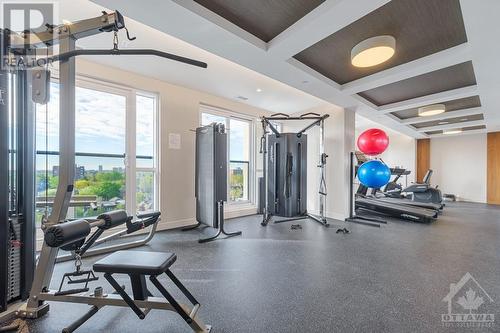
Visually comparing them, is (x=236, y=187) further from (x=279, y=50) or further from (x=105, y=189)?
(x=279, y=50)

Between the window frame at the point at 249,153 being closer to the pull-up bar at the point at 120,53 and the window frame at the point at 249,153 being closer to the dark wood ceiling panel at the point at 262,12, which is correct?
the dark wood ceiling panel at the point at 262,12

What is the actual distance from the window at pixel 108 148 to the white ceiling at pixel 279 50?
591 mm

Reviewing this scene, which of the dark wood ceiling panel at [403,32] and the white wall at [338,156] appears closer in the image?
the dark wood ceiling panel at [403,32]

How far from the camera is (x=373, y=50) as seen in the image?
2551 mm

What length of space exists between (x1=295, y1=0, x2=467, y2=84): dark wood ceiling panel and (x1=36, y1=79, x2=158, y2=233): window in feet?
9.36

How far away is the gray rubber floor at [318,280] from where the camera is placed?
1.63 m

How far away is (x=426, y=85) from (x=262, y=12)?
3.56 meters

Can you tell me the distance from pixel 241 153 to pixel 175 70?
261 centimetres

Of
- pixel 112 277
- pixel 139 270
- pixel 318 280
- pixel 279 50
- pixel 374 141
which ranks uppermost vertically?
pixel 279 50

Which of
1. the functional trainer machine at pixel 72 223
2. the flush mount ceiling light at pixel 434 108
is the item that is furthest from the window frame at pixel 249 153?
the flush mount ceiling light at pixel 434 108

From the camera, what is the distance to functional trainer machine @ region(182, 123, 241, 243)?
363 cm

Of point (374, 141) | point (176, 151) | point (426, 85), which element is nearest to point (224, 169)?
point (176, 151)

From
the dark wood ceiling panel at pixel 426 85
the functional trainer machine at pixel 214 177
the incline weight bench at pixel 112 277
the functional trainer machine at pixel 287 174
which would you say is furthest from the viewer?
the functional trainer machine at pixel 287 174

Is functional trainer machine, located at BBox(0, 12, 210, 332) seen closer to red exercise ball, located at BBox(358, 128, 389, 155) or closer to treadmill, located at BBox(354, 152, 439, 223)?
red exercise ball, located at BBox(358, 128, 389, 155)
